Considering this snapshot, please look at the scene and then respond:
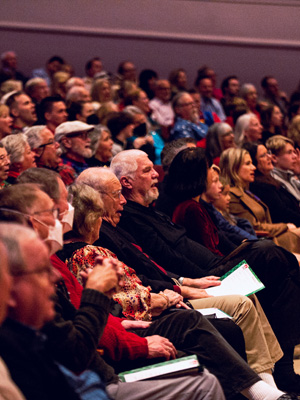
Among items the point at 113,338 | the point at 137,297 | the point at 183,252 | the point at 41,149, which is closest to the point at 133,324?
the point at 137,297

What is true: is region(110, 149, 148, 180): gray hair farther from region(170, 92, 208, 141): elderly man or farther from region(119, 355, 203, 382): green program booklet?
region(170, 92, 208, 141): elderly man

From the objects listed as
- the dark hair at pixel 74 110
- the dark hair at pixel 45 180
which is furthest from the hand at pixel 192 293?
the dark hair at pixel 74 110

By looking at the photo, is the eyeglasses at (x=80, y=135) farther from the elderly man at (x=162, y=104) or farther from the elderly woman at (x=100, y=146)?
the elderly man at (x=162, y=104)

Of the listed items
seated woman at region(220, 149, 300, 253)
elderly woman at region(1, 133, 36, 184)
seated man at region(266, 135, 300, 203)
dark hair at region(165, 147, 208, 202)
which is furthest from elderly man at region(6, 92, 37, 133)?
seated man at region(266, 135, 300, 203)

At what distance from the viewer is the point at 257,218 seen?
5.10 meters

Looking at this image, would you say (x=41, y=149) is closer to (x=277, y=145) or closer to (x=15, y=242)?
(x=277, y=145)

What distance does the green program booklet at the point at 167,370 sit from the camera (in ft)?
7.49

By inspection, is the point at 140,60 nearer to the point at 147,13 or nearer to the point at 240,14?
the point at 147,13

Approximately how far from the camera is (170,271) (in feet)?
12.3

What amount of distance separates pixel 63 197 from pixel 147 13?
8435 mm

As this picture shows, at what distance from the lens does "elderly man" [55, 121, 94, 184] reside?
16.4 ft

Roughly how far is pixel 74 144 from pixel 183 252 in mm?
1558

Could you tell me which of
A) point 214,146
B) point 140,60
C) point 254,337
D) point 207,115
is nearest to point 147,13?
point 140,60

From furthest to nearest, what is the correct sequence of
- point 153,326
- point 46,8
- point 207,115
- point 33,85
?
1. point 46,8
2. point 207,115
3. point 33,85
4. point 153,326
